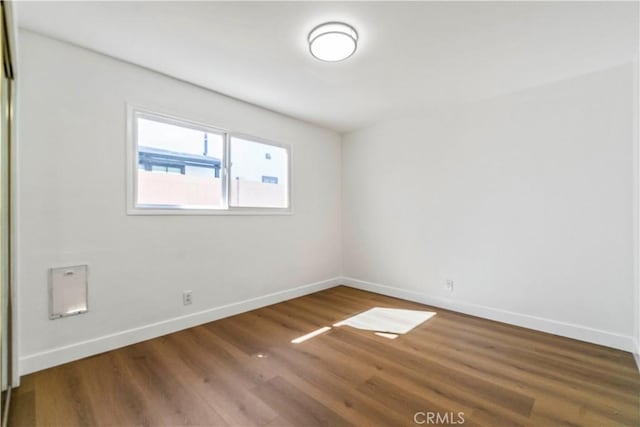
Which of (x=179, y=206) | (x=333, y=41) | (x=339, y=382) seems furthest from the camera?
(x=179, y=206)

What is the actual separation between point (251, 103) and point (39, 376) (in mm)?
2982

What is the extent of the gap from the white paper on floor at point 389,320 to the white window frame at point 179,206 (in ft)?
5.22

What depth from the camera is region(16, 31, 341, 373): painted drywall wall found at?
1986 mm

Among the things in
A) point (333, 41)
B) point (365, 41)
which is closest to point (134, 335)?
point (333, 41)

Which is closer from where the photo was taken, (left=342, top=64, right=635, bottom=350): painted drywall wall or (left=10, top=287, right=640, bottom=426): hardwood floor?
(left=10, top=287, right=640, bottom=426): hardwood floor

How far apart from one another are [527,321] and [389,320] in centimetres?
→ 134

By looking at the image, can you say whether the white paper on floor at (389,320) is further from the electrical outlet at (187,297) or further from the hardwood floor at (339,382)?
the electrical outlet at (187,297)

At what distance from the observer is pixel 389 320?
2986 millimetres

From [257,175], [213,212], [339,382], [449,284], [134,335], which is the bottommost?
[339,382]

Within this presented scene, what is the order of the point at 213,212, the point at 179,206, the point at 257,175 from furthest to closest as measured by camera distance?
the point at 257,175 < the point at 213,212 < the point at 179,206

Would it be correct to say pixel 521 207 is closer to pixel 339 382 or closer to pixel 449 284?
pixel 449 284

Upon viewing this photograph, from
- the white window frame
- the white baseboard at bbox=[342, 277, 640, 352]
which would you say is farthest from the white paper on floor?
the white window frame

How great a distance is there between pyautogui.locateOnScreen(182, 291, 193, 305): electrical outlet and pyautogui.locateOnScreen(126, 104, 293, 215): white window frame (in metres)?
0.78

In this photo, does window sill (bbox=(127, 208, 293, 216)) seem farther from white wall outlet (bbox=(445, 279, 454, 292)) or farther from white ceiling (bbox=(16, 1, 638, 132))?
white wall outlet (bbox=(445, 279, 454, 292))
